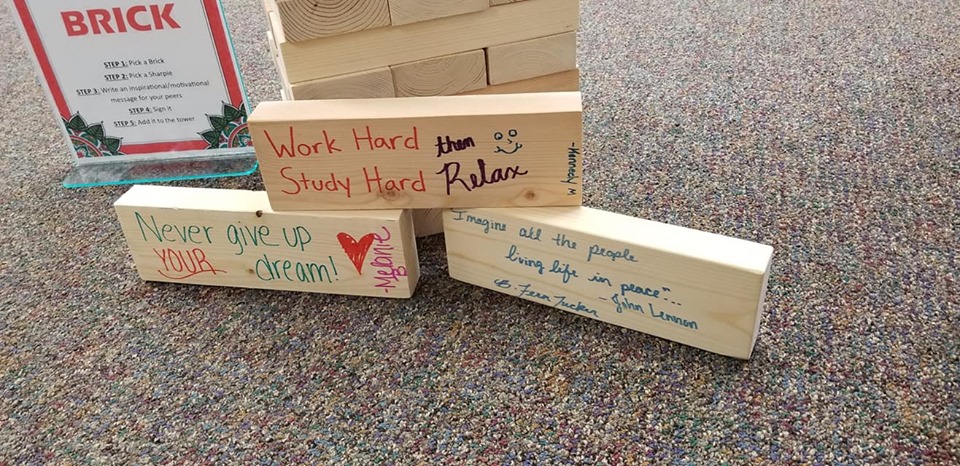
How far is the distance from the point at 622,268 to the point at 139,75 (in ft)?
3.02

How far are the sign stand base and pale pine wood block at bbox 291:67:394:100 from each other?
1.28 ft

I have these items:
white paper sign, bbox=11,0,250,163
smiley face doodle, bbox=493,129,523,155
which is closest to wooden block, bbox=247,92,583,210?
smiley face doodle, bbox=493,129,523,155

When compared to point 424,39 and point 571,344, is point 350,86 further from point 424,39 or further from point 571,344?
point 571,344

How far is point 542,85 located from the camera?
1123 mm

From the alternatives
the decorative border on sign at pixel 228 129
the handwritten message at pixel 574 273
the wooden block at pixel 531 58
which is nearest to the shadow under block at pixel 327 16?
the wooden block at pixel 531 58

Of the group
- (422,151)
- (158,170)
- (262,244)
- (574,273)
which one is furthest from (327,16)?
(158,170)

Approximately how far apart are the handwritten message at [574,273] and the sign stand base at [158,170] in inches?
22.0

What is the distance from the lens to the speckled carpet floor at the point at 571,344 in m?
0.81

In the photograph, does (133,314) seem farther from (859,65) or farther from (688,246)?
(859,65)

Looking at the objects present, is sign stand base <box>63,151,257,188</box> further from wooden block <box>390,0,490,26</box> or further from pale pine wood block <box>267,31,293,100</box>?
wooden block <box>390,0,490,26</box>

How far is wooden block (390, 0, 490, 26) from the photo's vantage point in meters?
0.97

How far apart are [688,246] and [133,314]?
738mm

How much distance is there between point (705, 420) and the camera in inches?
31.9

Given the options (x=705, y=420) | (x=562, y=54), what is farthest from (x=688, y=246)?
(x=562, y=54)
